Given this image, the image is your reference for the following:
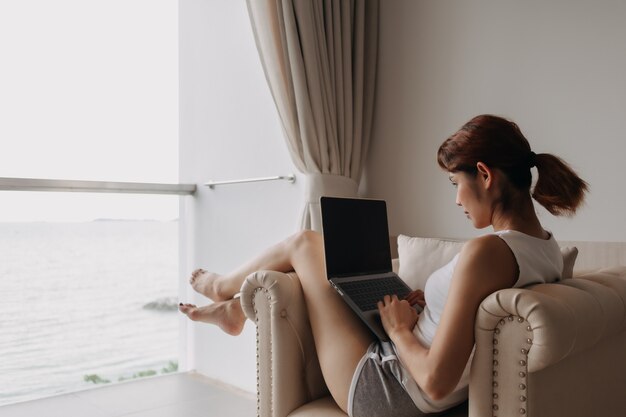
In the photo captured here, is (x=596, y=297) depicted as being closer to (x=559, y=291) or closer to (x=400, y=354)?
(x=559, y=291)

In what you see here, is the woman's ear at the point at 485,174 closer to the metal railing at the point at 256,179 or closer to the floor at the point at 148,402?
the metal railing at the point at 256,179

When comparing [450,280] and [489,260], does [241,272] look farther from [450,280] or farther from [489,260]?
[489,260]

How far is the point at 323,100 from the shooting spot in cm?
292

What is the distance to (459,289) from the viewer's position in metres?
1.37

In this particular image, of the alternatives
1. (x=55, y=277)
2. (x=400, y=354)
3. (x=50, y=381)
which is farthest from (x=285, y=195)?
(x=400, y=354)

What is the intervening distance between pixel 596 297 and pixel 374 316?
0.57 meters

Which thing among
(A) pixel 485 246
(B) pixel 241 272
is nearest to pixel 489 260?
(A) pixel 485 246

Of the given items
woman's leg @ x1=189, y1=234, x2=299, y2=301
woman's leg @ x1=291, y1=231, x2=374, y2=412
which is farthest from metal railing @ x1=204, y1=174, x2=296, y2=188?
woman's leg @ x1=291, y1=231, x2=374, y2=412

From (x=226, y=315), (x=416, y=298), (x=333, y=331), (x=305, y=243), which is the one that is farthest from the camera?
(x=226, y=315)

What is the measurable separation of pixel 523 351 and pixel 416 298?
24.5 inches

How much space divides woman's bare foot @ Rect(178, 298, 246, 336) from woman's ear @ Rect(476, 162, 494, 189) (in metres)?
1.09

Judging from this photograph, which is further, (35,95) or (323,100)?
(35,95)

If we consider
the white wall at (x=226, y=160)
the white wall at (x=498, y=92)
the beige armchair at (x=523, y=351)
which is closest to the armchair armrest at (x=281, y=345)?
the beige armchair at (x=523, y=351)

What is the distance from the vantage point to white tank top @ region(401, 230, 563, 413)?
57.1 inches
